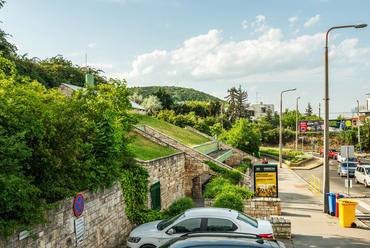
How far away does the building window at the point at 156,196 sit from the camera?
1234 centimetres

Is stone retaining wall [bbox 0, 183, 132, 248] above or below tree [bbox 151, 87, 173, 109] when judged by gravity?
below

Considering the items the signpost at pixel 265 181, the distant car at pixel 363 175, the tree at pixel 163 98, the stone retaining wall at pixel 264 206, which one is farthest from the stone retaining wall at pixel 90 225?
the tree at pixel 163 98

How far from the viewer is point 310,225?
11719 millimetres

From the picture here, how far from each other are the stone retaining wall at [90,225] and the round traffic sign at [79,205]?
4.0 inches

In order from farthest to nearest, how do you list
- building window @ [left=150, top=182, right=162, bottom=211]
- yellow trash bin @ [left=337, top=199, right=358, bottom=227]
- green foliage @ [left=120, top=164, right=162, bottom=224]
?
building window @ [left=150, top=182, right=162, bottom=211]
yellow trash bin @ [left=337, top=199, right=358, bottom=227]
green foliage @ [left=120, top=164, right=162, bottom=224]

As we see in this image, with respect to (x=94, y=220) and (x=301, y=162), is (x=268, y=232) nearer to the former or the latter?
(x=94, y=220)

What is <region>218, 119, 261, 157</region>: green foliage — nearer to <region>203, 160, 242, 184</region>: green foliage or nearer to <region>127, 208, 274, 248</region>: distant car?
<region>203, 160, 242, 184</region>: green foliage

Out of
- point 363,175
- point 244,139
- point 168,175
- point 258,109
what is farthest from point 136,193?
point 258,109

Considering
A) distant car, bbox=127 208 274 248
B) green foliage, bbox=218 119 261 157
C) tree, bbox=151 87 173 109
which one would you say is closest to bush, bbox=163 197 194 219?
distant car, bbox=127 208 274 248

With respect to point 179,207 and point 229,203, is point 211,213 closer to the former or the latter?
point 229,203

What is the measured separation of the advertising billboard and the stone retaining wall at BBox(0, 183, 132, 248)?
6093cm

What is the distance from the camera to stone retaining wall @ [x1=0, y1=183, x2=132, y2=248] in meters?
5.97

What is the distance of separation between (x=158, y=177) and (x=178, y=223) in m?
5.82

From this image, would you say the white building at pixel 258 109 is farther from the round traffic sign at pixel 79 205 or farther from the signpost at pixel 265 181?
the round traffic sign at pixel 79 205
